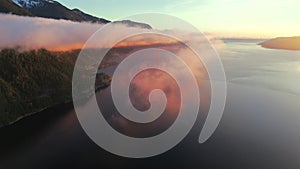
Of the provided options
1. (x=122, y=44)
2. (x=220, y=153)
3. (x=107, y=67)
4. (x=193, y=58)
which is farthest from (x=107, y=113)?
(x=122, y=44)

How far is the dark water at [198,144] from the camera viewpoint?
28875 millimetres

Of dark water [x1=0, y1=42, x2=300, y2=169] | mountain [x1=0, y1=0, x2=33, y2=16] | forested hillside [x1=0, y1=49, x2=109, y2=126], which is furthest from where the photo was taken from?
mountain [x1=0, y1=0, x2=33, y2=16]

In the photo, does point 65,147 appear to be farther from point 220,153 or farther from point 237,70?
point 237,70

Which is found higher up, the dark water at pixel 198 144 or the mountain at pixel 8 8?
the mountain at pixel 8 8

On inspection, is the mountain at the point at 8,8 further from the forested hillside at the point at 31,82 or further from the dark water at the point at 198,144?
the dark water at the point at 198,144

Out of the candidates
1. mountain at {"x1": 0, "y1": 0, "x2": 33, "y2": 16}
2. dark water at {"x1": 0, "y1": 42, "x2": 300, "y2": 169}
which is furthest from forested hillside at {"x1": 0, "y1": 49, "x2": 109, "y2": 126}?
mountain at {"x1": 0, "y1": 0, "x2": 33, "y2": 16}

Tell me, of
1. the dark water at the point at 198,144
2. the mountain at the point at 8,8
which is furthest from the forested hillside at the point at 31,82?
the mountain at the point at 8,8

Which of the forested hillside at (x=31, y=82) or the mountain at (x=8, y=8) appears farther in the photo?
the mountain at (x=8, y=8)

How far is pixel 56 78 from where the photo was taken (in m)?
68.1

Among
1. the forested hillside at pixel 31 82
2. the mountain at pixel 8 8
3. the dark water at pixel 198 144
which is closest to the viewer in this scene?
the dark water at pixel 198 144

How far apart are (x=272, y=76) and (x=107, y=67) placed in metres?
61.1

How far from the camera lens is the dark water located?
2888 cm

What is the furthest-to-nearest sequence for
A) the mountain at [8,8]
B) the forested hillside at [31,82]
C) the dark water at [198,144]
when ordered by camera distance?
the mountain at [8,8] < the forested hillside at [31,82] < the dark water at [198,144]

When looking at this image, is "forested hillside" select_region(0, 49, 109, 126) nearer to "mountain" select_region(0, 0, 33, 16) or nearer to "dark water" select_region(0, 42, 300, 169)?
"dark water" select_region(0, 42, 300, 169)
